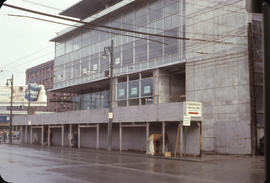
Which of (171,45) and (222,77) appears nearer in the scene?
(222,77)

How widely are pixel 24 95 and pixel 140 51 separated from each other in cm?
6122

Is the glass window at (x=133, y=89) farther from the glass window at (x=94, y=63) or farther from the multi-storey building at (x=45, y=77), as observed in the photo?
the multi-storey building at (x=45, y=77)

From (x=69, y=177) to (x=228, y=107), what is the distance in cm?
1845

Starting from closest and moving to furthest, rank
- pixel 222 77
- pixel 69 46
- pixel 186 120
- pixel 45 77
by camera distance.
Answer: pixel 186 120 < pixel 222 77 < pixel 69 46 < pixel 45 77

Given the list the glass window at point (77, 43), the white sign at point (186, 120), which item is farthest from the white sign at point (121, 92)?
the white sign at point (186, 120)

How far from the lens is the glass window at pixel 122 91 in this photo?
40.7 metres

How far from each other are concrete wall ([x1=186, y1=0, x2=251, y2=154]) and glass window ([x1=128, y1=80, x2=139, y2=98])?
781 centimetres

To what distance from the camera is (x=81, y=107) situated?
53281mm

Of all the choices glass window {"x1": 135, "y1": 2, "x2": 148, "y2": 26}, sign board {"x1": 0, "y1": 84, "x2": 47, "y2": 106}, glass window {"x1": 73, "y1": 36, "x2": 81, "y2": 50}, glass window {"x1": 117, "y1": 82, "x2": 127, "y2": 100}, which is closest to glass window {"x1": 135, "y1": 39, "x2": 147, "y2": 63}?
glass window {"x1": 135, "y1": 2, "x2": 148, "y2": 26}

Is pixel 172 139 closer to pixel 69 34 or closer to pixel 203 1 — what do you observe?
pixel 203 1

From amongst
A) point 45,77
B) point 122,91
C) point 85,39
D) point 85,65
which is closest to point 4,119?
point 45,77

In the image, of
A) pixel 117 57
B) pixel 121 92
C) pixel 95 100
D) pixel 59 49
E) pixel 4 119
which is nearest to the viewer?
pixel 121 92

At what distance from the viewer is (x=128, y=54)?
40.7 metres

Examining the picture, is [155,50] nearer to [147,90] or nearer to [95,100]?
[147,90]
